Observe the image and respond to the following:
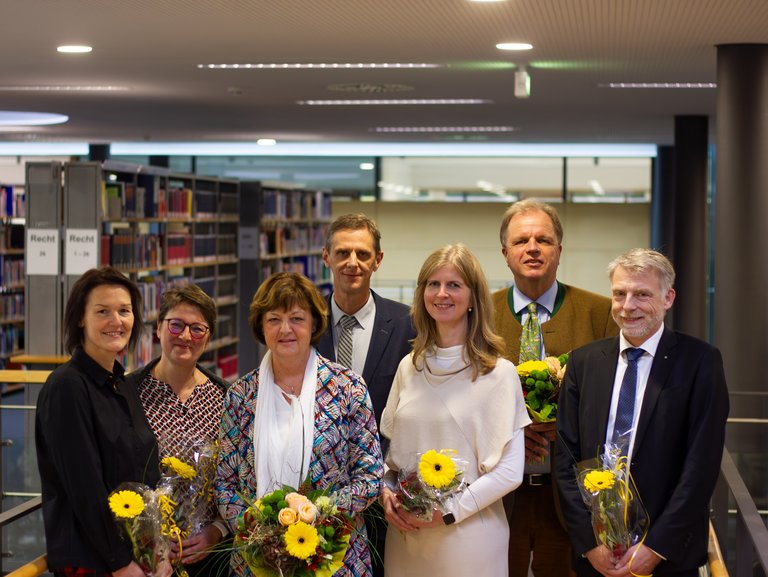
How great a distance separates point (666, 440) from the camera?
314 cm

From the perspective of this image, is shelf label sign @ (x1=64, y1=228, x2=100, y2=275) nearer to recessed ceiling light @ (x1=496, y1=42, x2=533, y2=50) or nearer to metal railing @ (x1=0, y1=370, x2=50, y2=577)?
metal railing @ (x1=0, y1=370, x2=50, y2=577)

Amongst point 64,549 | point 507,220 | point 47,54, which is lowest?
point 64,549

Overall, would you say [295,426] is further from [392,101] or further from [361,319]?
[392,101]

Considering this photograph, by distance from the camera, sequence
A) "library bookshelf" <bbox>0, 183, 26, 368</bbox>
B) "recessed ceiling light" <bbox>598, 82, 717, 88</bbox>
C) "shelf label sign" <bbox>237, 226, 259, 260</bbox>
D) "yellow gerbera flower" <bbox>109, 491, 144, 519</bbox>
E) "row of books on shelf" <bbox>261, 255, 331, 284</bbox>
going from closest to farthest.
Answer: "yellow gerbera flower" <bbox>109, 491, 144, 519</bbox> → "recessed ceiling light" <bbox>598, 82, 717, 88</bbox> → "library bookshelf" <bbox>0, 183, 26, 368</bbox> → "shelf label sign" <bbox>237, 226, 259, 260</bbox> → "row of books on shelf" <bbox>261, 255, 331, 284</bbox>

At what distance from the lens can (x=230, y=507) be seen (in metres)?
3.10

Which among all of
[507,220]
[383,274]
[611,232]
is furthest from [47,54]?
[611,232]

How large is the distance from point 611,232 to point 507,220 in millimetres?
14092

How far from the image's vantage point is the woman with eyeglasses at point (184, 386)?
135 inches

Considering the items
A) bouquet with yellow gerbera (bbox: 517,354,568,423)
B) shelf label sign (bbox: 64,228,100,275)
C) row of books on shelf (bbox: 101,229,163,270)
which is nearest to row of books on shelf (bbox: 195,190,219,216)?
row of books on shelf (bbox: 101,229,163,270)

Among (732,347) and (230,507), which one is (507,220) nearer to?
(230,507)

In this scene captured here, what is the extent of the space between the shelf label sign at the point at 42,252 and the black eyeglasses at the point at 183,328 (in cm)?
518

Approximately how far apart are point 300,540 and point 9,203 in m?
10.8

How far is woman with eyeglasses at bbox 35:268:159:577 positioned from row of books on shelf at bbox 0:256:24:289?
400 inches

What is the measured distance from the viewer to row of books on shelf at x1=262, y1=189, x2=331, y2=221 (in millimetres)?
13312
